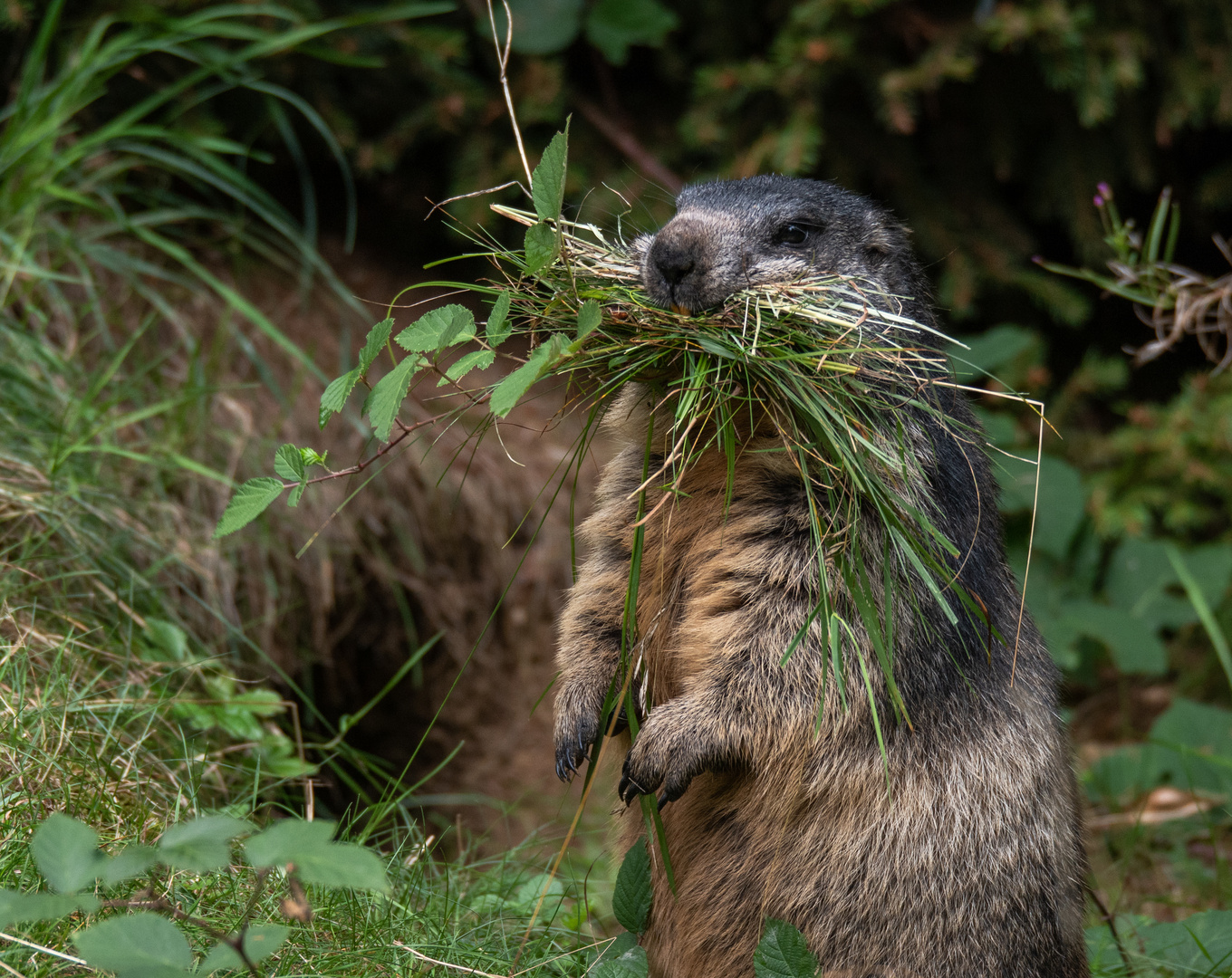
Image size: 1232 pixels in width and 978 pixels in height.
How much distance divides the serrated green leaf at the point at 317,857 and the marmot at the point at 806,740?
3.40ft

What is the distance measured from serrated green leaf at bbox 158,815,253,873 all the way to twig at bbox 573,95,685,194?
4296 millimetres

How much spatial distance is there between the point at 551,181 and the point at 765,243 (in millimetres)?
805

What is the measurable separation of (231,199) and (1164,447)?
15.9 feet

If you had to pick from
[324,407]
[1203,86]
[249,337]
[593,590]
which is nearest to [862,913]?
[593,590]

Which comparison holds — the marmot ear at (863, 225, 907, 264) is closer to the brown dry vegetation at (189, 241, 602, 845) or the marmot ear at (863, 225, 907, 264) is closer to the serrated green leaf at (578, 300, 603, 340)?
the serrated green leaf at (578, 300, 603, 340)

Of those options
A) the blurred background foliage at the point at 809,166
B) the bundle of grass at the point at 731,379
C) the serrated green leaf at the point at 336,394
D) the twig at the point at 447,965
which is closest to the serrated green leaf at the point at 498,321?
the bundle of grass at the point at 731,379

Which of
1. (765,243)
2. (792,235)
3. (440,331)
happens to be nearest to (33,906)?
(440,331)

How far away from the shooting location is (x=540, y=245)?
220 centimetres

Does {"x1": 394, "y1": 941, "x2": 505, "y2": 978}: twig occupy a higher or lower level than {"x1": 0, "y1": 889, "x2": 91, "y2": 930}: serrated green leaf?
lower

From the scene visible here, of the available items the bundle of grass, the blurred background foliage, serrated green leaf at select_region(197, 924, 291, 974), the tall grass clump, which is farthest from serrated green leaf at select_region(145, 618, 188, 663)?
serrated green leaf at select_region(197, 924, 291, 974)

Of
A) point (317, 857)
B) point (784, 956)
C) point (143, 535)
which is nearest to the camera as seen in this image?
point (317, 857)

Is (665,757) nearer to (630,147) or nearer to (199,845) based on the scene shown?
(199,845)

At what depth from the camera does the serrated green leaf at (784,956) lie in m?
2.42

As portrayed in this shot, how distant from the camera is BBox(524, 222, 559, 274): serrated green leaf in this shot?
2189mm
